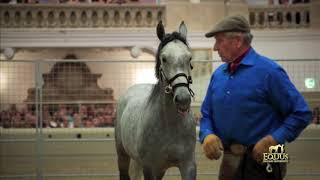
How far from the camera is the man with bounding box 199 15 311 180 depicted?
129 inches

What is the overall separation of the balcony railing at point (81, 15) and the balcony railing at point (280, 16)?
3026mm

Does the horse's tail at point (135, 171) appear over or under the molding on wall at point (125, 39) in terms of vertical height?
under

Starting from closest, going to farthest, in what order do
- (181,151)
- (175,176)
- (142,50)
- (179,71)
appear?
(179,71), (181,151), (175,176), (142,50)

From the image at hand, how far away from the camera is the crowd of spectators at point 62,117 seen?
35.6 feet

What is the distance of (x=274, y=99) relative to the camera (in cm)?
335

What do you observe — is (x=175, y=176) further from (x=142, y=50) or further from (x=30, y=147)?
(x=142, y=50)

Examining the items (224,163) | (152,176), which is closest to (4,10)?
(152,176)

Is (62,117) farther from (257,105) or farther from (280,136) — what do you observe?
(280,136)

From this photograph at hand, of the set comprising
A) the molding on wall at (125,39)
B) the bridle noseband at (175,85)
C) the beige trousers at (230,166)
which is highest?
the molding on wall at (125,39)

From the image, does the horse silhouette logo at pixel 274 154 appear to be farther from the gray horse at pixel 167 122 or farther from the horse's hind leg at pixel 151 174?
the horse's hind leg at pixel 151 174

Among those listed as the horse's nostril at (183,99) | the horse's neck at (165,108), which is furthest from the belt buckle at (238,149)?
the horse's neck at (165,108)

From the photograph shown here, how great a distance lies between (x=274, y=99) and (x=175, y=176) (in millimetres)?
6860

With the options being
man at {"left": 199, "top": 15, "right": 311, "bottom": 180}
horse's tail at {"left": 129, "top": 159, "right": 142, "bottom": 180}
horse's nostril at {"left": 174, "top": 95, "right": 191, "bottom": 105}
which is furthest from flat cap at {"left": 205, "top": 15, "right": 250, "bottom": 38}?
horse's tail at {"left": 129, "top": 159, "right": 142, "bottom": 180}

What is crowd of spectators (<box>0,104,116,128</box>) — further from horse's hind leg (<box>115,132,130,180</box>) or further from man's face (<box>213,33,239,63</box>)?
man's face (<box>213,33,239,63</box>)
